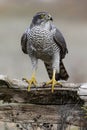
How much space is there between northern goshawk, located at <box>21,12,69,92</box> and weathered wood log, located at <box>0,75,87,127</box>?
262 millimetres

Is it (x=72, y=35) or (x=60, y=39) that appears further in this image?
(x=72, y=35)

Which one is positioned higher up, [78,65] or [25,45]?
[25,45]

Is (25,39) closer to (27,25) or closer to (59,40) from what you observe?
(59,40)

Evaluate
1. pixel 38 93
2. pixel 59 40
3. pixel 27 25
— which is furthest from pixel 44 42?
pixel 27 25

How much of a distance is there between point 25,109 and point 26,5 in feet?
23.1

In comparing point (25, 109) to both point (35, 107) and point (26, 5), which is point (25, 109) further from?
point (26, 5)

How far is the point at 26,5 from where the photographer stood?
535 inches

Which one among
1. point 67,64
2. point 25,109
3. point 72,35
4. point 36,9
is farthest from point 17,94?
point 36,9

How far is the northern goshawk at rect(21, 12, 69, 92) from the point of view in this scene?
23.5 ft

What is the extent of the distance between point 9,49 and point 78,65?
3.98 ft

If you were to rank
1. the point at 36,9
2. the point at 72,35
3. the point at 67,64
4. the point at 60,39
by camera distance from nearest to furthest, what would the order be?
the point at 60,39 → the point at 67,64 → the point at 72,35 → the point at 36,9

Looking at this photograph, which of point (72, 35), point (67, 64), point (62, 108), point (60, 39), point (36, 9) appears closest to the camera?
→ point (62, 108)

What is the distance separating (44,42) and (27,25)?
→ 181 inches

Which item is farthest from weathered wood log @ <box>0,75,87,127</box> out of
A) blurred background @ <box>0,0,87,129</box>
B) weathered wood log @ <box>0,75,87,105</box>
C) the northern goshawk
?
blurred background @ <box>0,0,87,129</box>
